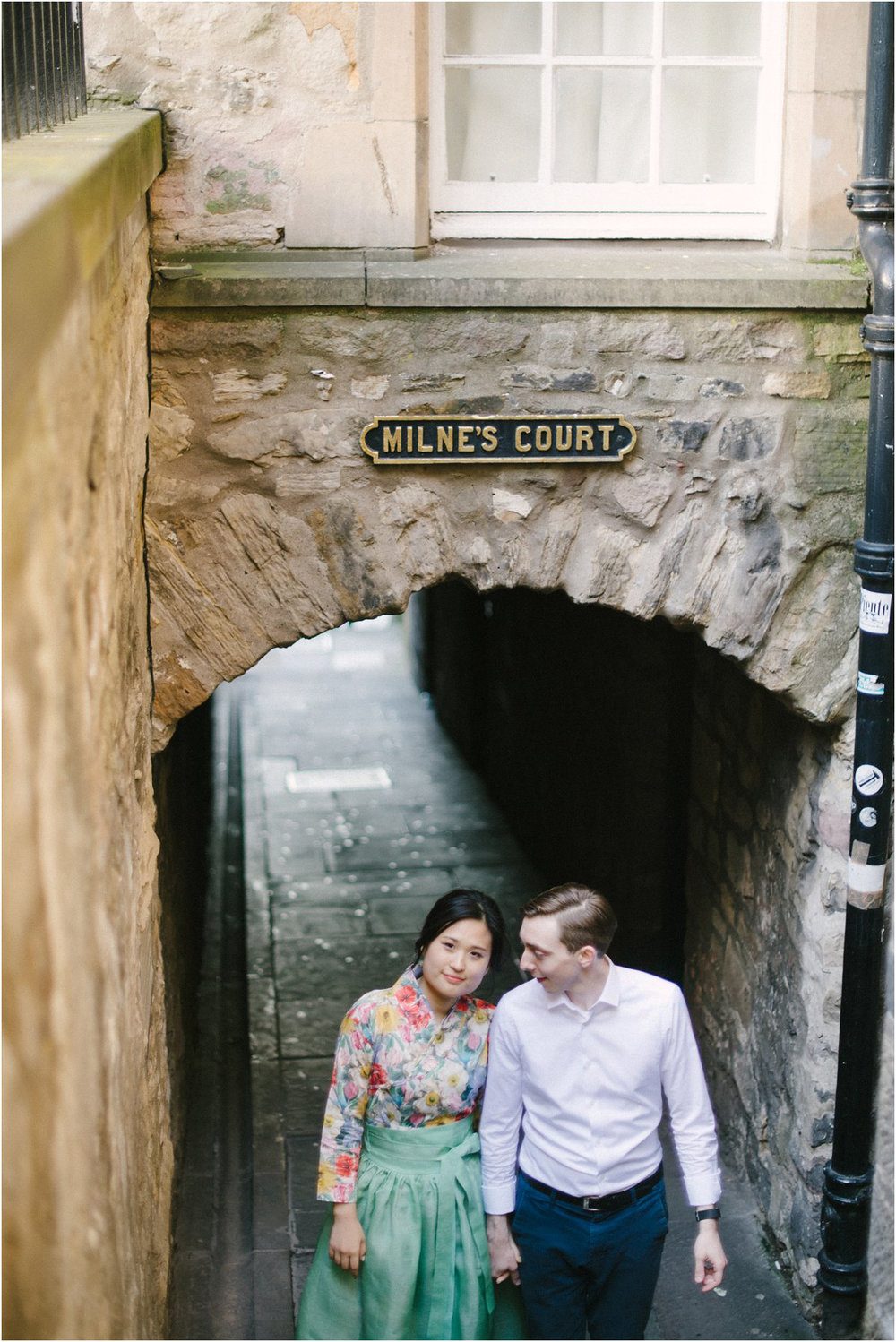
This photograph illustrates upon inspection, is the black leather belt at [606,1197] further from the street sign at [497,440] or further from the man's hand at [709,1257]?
the street sign at [497,440]

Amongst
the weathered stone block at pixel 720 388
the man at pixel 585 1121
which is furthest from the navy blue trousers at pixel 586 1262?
the weathered stone block at pixel 720 388

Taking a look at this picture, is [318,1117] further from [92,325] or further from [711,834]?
[92,325]

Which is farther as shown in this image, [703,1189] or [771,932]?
[771,932]

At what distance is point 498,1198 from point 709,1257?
1.62ft

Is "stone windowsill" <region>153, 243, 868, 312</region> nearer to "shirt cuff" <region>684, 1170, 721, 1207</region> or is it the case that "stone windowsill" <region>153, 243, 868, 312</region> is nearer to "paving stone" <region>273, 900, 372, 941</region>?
"shirt cuff" <region>684, 1170, 721, 1207</region>

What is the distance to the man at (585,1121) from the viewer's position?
311 cm

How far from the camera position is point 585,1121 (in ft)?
10.3

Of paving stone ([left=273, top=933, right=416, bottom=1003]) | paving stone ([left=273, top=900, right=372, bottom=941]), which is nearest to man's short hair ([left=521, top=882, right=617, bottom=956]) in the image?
paving stone ([left=273, top=933, right=416, bottom=1003])

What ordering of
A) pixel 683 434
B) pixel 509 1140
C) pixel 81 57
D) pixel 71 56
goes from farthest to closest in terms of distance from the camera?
pixel 683 434 < pixel 81 57 < pixel 71 56 < pixel 509 1140

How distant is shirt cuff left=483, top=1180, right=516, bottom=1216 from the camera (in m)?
3.22

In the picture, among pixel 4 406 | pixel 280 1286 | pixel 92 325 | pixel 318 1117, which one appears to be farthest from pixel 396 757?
pixel 4 406

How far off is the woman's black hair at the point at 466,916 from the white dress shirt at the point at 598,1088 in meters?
0.13

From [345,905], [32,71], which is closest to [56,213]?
[32,71]

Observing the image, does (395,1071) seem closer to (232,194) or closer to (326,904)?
(232,194)
